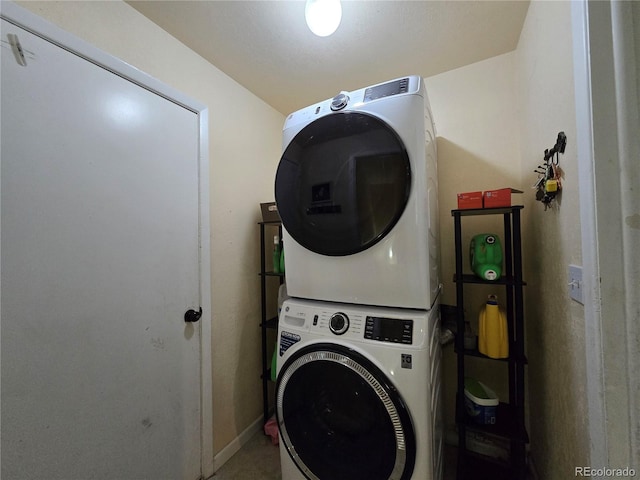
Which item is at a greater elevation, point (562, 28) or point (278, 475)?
point (562, 28)

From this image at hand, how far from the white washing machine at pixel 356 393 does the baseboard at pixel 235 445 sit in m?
0.68

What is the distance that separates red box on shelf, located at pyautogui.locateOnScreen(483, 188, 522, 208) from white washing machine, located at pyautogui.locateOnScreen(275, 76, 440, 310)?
0.39 metres

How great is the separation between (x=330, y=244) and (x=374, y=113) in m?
0.56

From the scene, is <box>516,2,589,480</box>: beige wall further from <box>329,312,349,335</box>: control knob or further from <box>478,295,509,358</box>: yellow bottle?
<box>329,312,349,335</box>: control knob

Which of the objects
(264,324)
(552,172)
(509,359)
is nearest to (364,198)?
(552,172)

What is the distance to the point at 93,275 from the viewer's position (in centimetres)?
94

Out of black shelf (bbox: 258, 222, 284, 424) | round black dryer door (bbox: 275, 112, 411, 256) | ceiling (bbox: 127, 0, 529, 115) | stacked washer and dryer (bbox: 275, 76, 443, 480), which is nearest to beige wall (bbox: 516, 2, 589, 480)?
ceiling (bbox: 127, 0, 529, 115)

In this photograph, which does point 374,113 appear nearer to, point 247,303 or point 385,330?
point 385,330

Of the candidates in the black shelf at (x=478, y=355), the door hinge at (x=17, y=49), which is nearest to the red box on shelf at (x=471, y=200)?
the black shelf at (x=478, y=355)

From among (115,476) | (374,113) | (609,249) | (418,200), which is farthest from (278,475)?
(374,113)

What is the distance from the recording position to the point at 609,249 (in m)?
0.53

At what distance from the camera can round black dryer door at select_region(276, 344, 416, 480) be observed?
820 mm

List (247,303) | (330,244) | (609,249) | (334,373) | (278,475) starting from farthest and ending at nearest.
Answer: (247,303)
(278,475)
(330,244)
(334,373)
(609,249)

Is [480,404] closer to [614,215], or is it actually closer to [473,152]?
[614,215]
